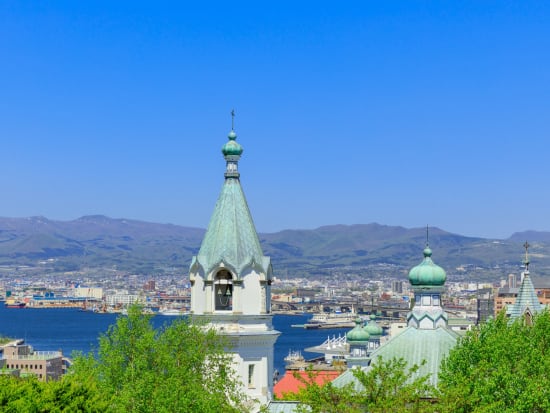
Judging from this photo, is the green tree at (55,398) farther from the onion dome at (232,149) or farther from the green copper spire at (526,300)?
the green copper spire at (526,300)

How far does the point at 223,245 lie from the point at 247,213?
1.13 metres

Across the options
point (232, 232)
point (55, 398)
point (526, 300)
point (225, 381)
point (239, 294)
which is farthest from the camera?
point (526, 300)

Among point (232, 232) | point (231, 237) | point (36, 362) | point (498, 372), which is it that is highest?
point (232, 232)

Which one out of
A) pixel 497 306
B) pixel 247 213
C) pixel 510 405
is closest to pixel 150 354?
pixel 247 213

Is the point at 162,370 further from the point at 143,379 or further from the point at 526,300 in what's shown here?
the point at 526,300

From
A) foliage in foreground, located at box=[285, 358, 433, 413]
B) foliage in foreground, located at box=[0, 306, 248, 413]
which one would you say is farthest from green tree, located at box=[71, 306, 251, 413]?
foliage in foreground, located at box=[285, 358, 433, 413]

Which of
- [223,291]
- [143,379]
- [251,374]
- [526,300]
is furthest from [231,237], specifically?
[526,300]

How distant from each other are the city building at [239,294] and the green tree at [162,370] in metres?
0.42

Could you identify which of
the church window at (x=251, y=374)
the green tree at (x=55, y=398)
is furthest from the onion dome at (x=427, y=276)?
the green tree at (x=55, y=398)

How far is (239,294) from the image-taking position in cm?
2397

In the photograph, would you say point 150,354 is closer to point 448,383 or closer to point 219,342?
point 219,342

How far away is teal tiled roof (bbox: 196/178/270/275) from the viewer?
78.9 ft

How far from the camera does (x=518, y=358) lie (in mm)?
21656

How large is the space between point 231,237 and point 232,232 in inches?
6.1
